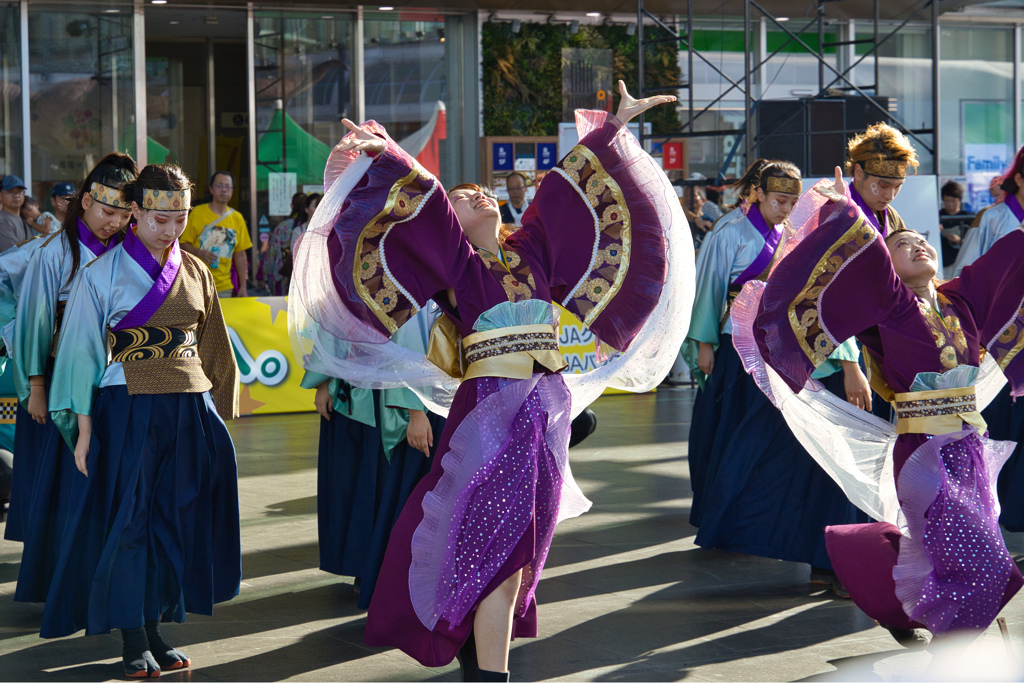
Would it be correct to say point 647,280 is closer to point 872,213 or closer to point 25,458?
point 872,213

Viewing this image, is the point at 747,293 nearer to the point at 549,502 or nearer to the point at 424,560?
the point at 549,502

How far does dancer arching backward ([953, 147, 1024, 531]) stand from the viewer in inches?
203

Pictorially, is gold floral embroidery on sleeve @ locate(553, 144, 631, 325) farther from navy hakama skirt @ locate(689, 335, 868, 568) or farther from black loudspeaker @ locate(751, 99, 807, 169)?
black loudspeaker @ locate(751, 99, 807, 169)

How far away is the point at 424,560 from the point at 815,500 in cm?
211

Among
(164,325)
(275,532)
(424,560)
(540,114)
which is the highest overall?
(540,114)

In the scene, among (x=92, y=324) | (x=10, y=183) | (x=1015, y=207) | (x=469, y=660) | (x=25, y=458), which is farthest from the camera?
(x=10, y=183)

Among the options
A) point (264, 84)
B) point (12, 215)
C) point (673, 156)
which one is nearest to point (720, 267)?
point (12, 215)

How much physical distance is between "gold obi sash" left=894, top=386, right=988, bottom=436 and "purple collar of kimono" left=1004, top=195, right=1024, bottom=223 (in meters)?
2.25

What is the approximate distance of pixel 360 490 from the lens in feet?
14.6

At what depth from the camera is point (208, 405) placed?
3.76 meters

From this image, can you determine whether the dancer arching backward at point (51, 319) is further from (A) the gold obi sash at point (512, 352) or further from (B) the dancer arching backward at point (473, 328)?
(A) the gold obi sash at point (512, 352)

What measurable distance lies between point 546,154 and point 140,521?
987cm

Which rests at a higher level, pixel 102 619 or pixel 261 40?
pixel 261 40

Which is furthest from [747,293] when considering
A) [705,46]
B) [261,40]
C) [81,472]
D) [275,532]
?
[705,46]
